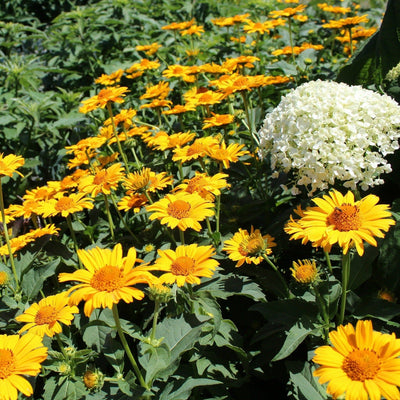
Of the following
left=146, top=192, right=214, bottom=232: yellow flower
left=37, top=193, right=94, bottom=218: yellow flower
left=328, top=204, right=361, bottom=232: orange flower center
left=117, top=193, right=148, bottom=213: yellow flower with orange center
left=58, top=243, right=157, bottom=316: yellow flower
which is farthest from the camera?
left=117, top=193, right=148, bottom=213: yellow flower with orange center

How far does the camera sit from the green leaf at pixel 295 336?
1.47m

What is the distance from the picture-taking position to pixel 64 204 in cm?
207

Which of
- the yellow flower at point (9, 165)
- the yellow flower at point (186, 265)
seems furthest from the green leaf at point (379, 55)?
the yellow flower at point (9, 165)

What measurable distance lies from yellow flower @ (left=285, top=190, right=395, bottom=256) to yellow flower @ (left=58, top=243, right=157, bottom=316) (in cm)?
49

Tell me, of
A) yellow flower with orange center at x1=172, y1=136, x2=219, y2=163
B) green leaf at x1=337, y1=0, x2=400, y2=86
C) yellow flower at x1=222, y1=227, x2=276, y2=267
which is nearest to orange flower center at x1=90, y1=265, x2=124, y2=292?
yellow flower at x1=222, y1=227, x2=276, y2=267

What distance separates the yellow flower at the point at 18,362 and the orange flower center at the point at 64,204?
0.71 meters

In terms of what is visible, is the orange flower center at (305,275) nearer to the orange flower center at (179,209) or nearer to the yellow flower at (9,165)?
the orange flower center at (179,209)

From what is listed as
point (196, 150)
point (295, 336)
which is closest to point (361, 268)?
point (295, 336)

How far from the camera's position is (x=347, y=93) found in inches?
71.4

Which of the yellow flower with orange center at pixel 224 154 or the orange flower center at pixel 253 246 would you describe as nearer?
the orange flower center at pixel 253 246

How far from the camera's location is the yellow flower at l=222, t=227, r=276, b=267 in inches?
67.6

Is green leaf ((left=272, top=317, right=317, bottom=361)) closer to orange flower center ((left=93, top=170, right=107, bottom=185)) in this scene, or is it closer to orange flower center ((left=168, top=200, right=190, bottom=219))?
orange flower center ((left=168, top=200, right=190, bottom=219))

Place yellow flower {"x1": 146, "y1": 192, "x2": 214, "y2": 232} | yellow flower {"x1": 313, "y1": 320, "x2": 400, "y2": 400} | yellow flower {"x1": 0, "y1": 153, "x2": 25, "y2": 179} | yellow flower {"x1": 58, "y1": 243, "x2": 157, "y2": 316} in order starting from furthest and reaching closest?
yellow flower {"x1": 0, "y1": 153, "x2": 25, "y2": 179} < yellow flower {"x1": 146, "y1": 192, "x2": 214, "y2": 232} < yellow flower {"x1": 58, "y1": 243, "x2": 157, "y2": 316} < yellow flower {"x1": 313, "y1": 320, "x2": 400, "y2": 400}

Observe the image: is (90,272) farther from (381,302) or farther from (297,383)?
(381,302)
